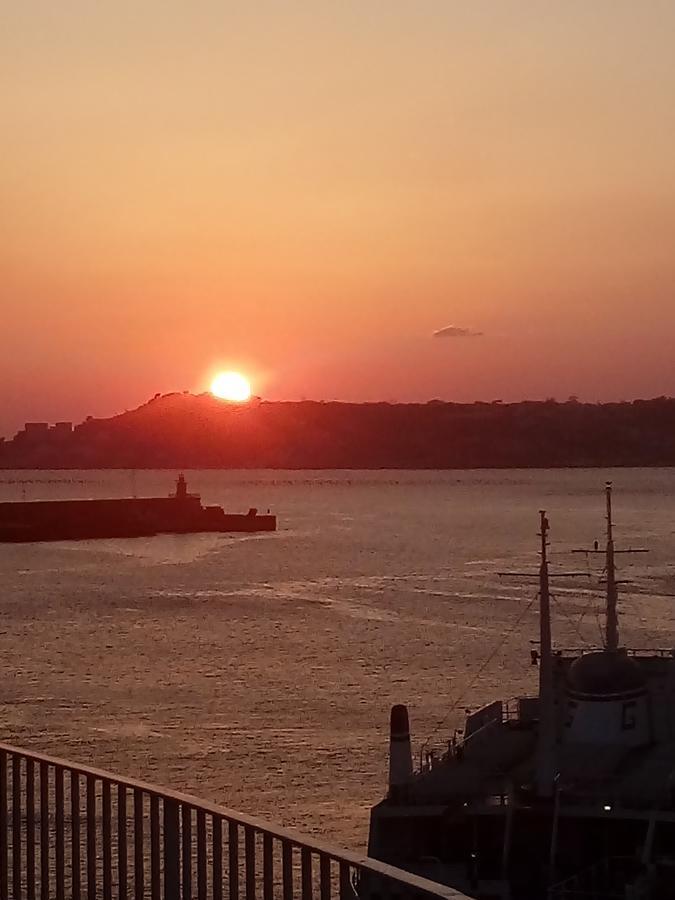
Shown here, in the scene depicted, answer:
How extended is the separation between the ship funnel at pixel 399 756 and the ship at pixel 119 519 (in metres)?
110

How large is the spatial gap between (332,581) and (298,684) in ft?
140

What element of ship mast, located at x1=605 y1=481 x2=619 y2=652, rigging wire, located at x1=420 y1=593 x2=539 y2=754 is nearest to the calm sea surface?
rigging wire, located at x1=420 y1=593 x2=539 y2=754

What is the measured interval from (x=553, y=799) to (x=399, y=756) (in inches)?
90.0

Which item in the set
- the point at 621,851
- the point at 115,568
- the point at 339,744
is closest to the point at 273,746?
the point at 339,744

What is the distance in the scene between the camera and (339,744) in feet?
104

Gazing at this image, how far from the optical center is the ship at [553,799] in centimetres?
1764

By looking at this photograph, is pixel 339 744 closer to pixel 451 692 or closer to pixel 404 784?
pixel 451 692

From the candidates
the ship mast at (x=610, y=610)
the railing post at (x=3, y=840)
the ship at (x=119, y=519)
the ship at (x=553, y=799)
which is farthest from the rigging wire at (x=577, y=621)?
the ship at (x=119, y=519)

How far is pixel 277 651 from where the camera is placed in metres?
50.6

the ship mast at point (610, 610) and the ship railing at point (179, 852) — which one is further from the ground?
the ship railing at point (179, 852)

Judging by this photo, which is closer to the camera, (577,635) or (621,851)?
(621,851)

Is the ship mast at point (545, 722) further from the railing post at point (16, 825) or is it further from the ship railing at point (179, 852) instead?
the railing post at point (16, 825)

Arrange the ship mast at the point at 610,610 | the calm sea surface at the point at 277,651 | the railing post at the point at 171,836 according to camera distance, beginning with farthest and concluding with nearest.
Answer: the calm sea surface at the point at 277,651 < the ship mast at the point at 610,610 < the railing post at the point at 171,836

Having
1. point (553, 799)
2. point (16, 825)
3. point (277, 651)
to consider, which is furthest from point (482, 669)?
point (16, 825)
